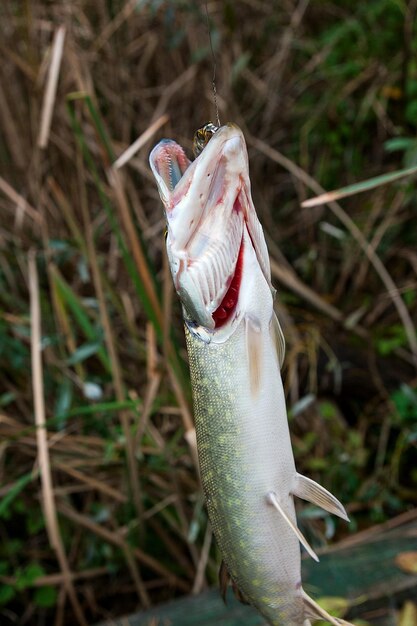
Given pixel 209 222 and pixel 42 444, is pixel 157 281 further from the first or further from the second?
pixel 209 222

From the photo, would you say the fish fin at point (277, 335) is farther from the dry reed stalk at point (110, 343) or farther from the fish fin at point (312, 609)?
the dry reed stalk at point (110, 343)

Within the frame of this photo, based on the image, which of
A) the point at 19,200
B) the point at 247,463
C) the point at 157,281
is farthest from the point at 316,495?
the point at 19,200

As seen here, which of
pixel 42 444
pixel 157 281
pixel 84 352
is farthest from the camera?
pixel 84 352

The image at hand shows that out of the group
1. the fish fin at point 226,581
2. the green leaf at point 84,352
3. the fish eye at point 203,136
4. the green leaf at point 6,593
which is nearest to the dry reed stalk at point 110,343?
the green leaf at point 84,352

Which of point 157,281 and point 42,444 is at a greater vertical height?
point 157,281

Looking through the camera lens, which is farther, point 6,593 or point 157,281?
point 6,593

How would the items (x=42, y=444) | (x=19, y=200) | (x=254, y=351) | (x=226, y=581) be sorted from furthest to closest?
(x=19, y=200) < (x=42, y=444) < (x=226, y=581) < (x=254, y=351)

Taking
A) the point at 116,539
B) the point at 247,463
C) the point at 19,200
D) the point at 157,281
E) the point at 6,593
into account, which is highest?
the point at 19,200

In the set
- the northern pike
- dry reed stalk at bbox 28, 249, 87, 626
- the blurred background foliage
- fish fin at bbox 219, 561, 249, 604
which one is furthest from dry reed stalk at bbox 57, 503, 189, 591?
the northern pike
